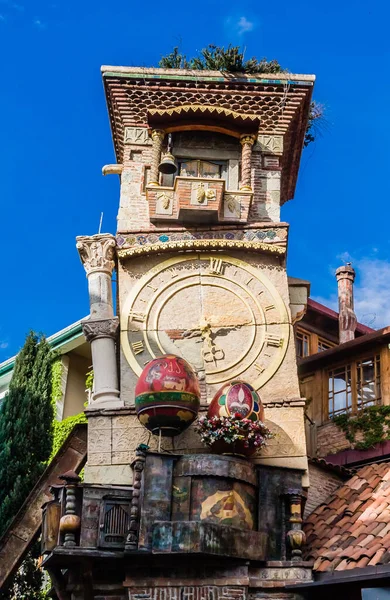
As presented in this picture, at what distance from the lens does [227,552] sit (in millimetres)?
14180

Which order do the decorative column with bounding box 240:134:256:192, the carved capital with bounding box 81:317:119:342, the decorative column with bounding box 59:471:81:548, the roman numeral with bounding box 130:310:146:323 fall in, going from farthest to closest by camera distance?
1. the decorative column with bounding box 240:134:256:192
2. the roman numeral with bounding box 130:310:146:323
3. the carved capital with bounding box 81:317:119:342
4. the decorative column with bounding box 59:471:81:548

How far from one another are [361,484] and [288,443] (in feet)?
7.05

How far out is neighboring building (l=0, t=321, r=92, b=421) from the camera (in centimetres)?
2436

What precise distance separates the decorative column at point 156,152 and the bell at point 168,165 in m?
0.32

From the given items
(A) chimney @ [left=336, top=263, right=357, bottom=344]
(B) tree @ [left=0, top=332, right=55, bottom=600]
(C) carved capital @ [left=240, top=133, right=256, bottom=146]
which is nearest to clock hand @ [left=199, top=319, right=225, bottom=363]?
(C) carved capital @ [left=240, top=133, right=256, bottom=146]

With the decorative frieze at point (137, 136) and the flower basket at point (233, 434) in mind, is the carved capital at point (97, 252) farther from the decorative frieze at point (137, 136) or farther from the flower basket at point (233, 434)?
the flower basket at point (233, 434)

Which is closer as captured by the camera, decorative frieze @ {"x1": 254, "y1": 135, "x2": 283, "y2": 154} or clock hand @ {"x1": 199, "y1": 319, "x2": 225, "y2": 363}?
clock hand @ {"x1": 199, "y1": 319, "x2": 225, "y2": 363}

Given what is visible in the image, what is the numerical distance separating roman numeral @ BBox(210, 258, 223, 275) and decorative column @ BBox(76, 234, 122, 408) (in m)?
1.77

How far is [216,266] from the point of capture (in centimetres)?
1772

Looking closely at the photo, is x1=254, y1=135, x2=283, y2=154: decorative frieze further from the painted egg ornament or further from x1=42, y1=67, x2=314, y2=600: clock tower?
the painted egg ornament

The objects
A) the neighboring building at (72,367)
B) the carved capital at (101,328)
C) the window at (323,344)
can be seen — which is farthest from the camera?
the window at (323,344)

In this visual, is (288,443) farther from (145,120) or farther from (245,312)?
(145,120)

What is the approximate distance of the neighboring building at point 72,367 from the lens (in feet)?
79.9

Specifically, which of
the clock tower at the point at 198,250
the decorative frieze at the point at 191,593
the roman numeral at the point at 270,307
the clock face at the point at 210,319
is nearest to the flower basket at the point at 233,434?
the clock tower at the point at 198,250
